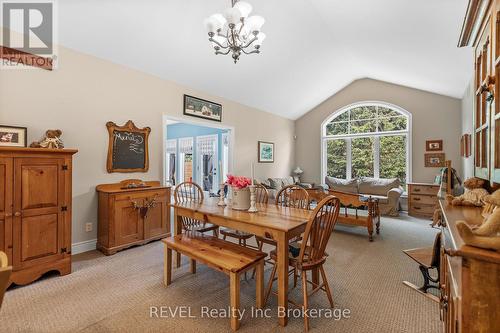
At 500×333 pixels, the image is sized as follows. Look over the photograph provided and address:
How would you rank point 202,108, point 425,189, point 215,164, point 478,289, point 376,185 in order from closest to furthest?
point 478,289 → point 202,108 → point 425,189 → point 376,185 → point 215,164

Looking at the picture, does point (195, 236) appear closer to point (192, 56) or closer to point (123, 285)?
point (123, 285)

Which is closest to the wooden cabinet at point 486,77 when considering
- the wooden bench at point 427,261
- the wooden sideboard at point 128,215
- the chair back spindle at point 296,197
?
the wooden bench at point 427,261

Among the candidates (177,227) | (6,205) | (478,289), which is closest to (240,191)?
(177,227)

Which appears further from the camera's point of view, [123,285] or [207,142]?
[207,142]

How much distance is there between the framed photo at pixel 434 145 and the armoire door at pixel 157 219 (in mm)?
6130

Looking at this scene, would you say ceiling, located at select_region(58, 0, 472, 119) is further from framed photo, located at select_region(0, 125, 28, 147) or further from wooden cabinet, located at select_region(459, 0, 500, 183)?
framed photo, located at select_region(0, 125, 28, 147)

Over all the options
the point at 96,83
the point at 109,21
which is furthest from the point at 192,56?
the point at 96,83

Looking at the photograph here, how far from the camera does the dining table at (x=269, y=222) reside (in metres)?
1.88

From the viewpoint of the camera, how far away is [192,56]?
12.9 feet

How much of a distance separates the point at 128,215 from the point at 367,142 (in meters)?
6.15

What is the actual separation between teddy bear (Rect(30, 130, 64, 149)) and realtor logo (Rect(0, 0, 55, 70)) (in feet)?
2.74

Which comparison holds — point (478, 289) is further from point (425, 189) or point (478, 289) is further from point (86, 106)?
point (425, 189)

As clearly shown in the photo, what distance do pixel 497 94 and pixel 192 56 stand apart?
374cm

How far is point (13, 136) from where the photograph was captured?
2.68 metres
